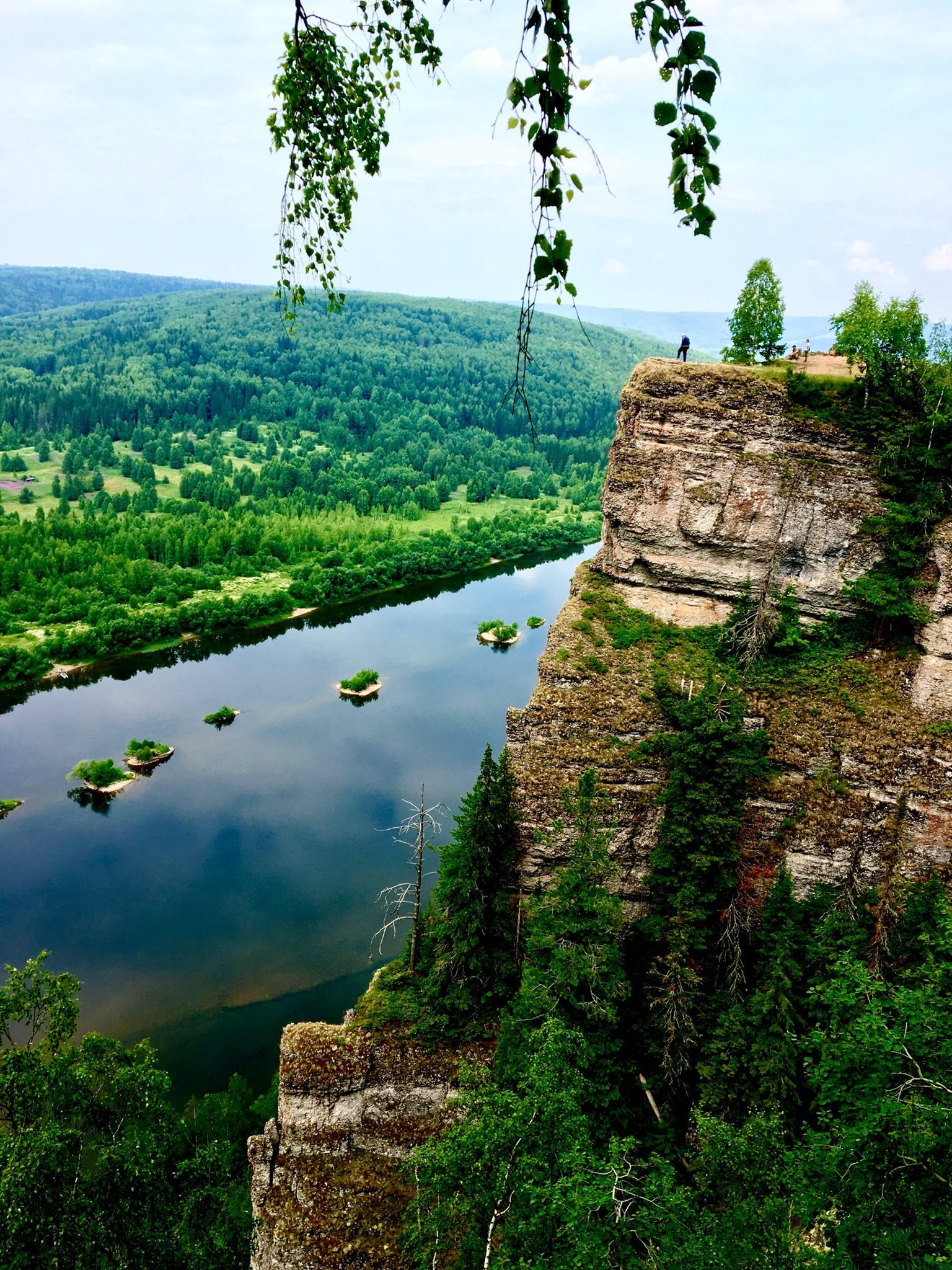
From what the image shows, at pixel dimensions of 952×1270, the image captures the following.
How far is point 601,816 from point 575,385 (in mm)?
142689

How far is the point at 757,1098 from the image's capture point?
13.0 metres

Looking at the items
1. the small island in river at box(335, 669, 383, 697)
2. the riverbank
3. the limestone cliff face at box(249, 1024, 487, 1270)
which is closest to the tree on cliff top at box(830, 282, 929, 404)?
the limestone cliff face at box(249, 1024, 487, 1270)

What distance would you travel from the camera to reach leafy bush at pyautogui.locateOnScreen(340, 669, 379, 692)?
4316 centimetres

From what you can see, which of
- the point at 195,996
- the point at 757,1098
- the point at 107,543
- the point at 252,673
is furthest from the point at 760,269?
the point at 107,543

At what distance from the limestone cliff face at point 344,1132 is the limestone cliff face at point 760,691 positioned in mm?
4444

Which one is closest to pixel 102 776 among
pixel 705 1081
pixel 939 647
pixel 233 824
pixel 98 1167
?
pixel 233 824

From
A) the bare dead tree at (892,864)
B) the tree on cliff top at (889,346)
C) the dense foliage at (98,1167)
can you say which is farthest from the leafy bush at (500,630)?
the dense foliage at (98,1167)

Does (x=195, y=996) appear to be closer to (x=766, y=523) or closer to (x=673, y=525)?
(x=673, y=525)

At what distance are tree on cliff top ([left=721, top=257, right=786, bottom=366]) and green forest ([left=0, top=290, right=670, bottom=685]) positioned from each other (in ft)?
25.0

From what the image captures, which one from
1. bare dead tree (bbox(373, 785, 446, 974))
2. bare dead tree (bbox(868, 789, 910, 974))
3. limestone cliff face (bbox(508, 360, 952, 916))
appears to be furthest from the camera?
bare dead tree (bbox(373, 785, 446, 974))

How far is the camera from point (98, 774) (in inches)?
1314

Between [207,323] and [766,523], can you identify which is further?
[207,323]

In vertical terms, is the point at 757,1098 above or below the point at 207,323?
below

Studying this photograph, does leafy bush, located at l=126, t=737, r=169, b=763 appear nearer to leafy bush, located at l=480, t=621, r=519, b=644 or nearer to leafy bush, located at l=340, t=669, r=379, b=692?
leafy bush, located at l=340, t=669, r=379, b=692
